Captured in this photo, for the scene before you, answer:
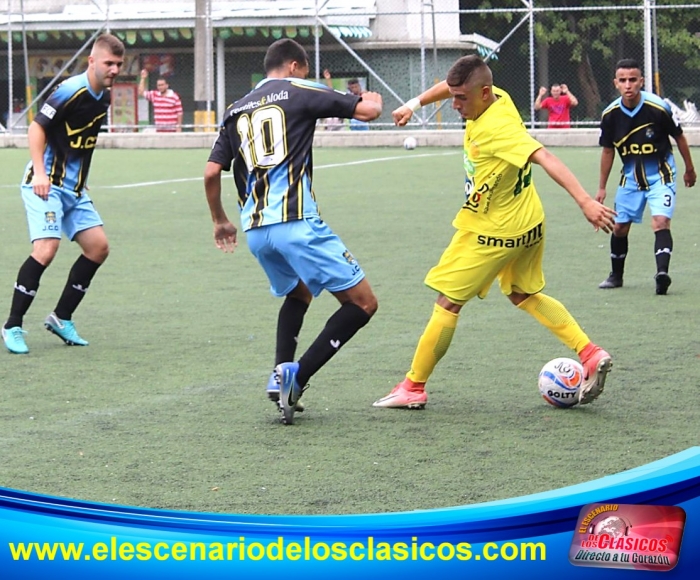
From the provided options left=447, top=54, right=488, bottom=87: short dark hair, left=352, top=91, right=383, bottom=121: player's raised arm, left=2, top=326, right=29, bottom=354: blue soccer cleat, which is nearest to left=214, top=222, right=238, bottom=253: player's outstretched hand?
left=352, top=91, right=383, bottom=121: player's raised arm

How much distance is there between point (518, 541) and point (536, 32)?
34.3 m

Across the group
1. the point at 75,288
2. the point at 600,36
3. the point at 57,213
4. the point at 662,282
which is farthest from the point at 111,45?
the point at 600,36

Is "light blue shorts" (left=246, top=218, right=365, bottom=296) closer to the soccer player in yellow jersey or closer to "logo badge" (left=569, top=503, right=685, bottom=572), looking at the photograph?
the soccer player in yellow jersey

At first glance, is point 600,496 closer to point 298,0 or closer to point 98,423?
point 98,423

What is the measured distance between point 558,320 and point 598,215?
42.0 inches

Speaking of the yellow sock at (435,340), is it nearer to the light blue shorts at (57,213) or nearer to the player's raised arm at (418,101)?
the player's raised arm at (418,101)

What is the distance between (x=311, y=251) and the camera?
587cm

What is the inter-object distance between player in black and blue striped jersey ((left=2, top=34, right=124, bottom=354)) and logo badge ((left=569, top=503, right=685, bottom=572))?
6.10m

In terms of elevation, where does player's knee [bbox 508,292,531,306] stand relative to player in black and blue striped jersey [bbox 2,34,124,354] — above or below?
below

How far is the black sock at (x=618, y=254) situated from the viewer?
10.4 metres

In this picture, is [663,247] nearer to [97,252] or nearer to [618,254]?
[618,254]

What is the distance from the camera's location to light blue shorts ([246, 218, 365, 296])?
586 cm

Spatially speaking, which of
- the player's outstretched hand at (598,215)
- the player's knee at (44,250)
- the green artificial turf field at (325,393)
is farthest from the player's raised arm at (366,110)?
the player's knee at (44,250)

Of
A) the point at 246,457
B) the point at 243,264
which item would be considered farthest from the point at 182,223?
the point at 246,457
